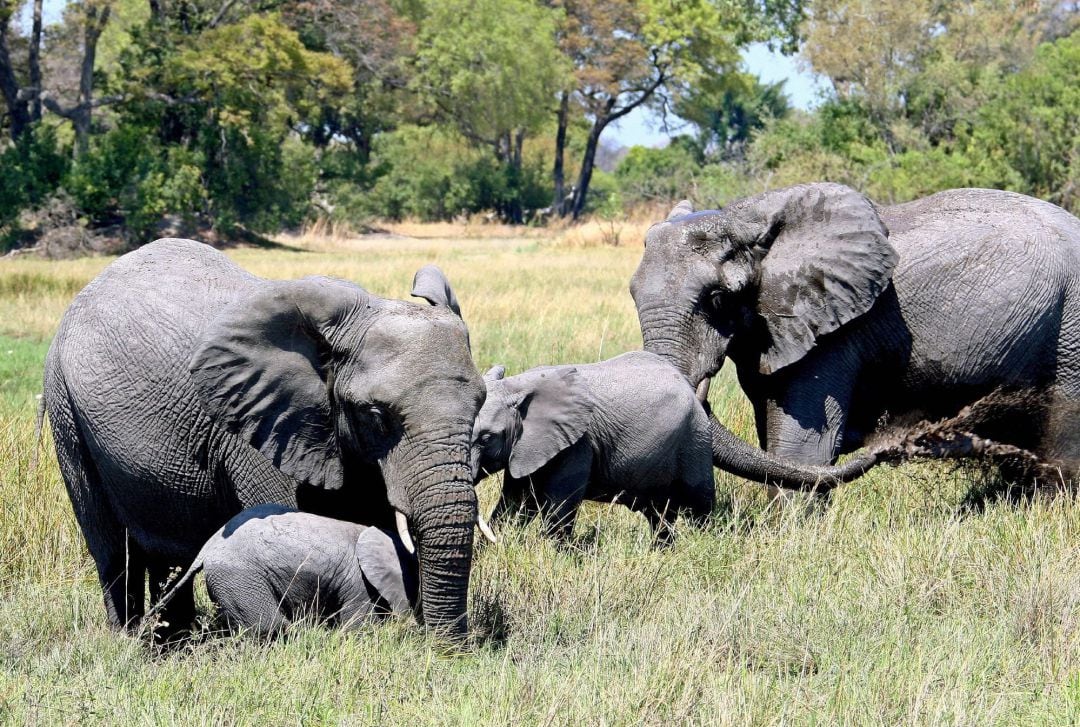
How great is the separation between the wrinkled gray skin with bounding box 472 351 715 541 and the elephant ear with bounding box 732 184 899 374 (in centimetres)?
59

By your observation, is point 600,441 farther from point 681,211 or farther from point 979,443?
point 979,443

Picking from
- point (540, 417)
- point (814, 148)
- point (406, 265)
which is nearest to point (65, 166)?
point (406, 265)

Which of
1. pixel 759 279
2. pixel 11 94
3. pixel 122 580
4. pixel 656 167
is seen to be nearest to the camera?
pixel 122 580

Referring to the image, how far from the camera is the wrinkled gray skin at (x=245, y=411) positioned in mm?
4438

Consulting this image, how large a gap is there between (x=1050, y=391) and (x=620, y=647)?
130 inches

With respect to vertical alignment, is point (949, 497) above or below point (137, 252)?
below

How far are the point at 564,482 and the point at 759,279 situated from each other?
1.44 m

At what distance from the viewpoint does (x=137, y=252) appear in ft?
18.9

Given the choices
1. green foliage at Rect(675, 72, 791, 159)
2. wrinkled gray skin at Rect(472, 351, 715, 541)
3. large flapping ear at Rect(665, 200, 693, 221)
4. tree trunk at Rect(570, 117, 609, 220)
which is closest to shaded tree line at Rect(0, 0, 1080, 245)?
tree trunk at Rect(570, 117, 609, 220)

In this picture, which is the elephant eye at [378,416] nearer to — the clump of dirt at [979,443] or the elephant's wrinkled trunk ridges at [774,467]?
the elephant's wrinkled trunk ridges at [774,467]

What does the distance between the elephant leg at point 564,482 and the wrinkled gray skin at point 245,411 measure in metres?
1.60

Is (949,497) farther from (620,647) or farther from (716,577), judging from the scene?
(620,647)

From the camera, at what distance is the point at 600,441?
6.90 m

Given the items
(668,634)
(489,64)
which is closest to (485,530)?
(668,634)
